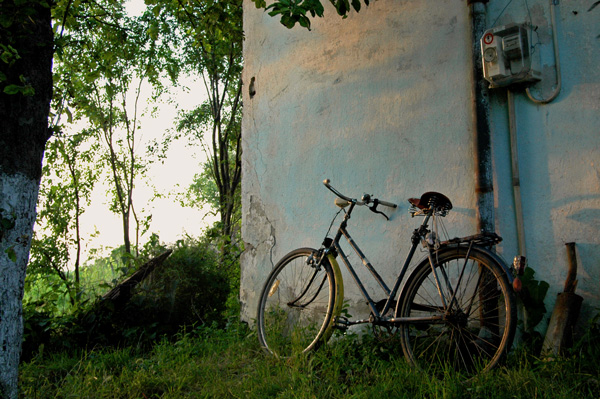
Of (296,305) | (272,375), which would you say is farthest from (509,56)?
(272,375)

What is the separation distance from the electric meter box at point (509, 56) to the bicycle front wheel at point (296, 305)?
1934mm

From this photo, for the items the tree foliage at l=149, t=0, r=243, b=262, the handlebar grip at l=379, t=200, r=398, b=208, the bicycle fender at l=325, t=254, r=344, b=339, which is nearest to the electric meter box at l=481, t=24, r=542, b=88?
the handlebar grip at l=379, t=200, r=398, b=208

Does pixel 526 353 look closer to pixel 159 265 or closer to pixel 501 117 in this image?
pixel 501 117

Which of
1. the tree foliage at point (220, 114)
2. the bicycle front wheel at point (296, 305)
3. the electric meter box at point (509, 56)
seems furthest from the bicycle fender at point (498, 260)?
the tree foliage at point (220, 114)

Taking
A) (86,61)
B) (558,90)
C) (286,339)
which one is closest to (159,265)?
(286,339)

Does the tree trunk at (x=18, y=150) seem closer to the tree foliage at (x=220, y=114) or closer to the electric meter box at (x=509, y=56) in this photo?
the electric meter box at (x=509, y=56)

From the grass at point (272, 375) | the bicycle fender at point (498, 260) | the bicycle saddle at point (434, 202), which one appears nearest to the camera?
the grass at point (272, 375)

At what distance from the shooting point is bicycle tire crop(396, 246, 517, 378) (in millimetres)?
3049

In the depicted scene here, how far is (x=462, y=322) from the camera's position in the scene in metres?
3.19

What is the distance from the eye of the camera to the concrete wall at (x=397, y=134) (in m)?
3.52

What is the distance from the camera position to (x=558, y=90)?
3572 mm

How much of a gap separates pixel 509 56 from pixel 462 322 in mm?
1918

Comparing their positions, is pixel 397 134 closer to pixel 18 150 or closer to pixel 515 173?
pixel 515 173

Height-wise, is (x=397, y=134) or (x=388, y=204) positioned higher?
(x=397, y=134)
